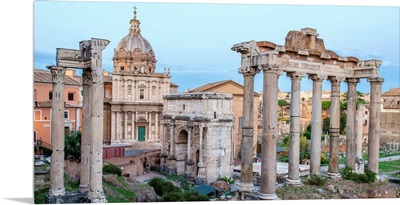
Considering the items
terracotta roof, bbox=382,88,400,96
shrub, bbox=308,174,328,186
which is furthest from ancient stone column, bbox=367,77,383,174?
terracotta roof, bbox=382,88,400,96

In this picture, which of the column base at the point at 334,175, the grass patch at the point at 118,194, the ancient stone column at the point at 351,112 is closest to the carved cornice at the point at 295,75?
the ancient stone column at the point at 351,112

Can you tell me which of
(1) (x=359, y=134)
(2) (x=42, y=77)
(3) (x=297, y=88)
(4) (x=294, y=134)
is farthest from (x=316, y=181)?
(2) (x=42, y=77)

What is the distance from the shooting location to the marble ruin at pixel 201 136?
87.7 feet

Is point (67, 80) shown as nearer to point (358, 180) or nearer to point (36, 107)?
point (36, 107)

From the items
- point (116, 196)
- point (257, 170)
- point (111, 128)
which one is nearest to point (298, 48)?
point (116, 196)

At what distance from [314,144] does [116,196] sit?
861 centimetres

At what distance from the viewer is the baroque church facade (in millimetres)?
36531

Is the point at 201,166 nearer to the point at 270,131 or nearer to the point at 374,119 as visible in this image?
the point at 374,119

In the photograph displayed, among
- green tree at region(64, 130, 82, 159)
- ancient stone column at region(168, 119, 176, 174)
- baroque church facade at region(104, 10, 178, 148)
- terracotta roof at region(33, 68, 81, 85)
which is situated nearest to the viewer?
green tree at region(64, 130, 82, 159)

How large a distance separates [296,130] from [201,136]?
11.3 metres

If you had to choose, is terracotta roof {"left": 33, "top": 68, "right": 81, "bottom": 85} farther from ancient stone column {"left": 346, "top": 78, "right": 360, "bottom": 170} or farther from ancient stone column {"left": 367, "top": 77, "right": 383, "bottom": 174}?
ancient stone column {"left": 367, "top": 77, "right": 383, "bottom": 174}

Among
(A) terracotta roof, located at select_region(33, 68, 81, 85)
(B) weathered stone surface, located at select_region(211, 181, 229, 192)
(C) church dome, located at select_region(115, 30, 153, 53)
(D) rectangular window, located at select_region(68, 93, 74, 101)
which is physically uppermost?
(C) church dome, located at select_region(115, 30, 153, 53)

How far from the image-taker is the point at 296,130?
16.2 m

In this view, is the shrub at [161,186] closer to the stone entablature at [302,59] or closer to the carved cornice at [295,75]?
the carved cornice at [295,75]
